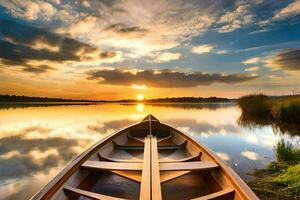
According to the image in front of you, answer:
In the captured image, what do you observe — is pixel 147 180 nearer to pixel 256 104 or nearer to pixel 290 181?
pixel 290 181

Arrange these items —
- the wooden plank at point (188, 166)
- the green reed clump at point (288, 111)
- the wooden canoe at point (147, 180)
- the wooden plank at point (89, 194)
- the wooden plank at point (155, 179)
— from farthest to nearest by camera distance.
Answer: the green reed clump at point (288, 111), the wooden plank at point (188, 166), the wooden canoe at point (147, 180), the wooden plank at point (89, 194), the wooden plank at point (155, 179)

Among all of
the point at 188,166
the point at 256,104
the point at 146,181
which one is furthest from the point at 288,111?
the point at 146,181

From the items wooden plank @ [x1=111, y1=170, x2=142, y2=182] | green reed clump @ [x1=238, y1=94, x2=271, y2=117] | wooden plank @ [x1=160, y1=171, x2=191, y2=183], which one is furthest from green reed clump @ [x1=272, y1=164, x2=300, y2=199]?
green reed clump @ [x1=238, y1=94, x2=271, y2=117]

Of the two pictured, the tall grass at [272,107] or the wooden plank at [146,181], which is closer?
the wooden plank at [146,181]

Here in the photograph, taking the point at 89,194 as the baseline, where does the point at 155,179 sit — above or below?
above

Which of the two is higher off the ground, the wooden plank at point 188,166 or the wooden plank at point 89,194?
the wooden plank at point 188,166

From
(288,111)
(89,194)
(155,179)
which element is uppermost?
(288,111)

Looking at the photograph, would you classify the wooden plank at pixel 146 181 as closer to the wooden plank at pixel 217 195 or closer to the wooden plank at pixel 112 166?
the wooden plank at pixel 112 166

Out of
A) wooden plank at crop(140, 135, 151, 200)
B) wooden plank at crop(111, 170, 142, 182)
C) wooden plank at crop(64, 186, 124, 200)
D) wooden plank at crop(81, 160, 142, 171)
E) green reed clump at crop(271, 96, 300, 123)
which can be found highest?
green reed clump at crop(271, 96, 300, 123)

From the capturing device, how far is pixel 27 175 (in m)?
5.91

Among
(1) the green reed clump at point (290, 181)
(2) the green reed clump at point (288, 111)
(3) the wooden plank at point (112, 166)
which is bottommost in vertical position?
(1) the green reed clump at point (290, 181)

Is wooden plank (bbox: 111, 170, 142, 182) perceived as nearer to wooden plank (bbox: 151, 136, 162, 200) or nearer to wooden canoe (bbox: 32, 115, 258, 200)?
wooden canoe (bbox: 32, 115, 258, 200)

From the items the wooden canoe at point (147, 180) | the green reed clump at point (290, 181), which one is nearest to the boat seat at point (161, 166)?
the wooden canoe at point (147, 180)

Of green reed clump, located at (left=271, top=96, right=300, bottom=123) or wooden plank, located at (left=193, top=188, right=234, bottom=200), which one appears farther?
green reed clump, located at (left=271, top=96, right=300, bottom=123)
